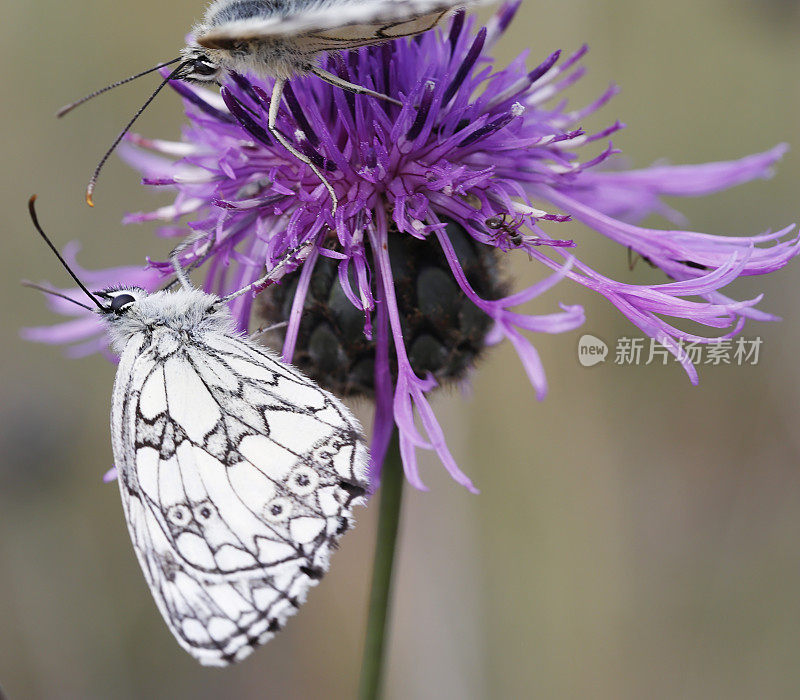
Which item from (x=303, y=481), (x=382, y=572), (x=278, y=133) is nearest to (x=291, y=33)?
(x=278, y=133)

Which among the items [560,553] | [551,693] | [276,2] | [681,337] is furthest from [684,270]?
[551,693]

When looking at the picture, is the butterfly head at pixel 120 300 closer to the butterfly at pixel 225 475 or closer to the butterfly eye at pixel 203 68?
the butterfly at pixel 225 475

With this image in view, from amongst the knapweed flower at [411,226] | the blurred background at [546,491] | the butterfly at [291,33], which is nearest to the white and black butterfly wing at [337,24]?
the butterfly at [291,33]

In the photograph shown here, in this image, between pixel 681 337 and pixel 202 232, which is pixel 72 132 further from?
pixel 681 337

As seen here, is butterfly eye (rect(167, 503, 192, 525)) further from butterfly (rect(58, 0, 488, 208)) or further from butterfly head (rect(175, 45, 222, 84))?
butterfly head (rect(175, 45, 222, 84))

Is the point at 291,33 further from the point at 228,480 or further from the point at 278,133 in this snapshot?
the point at 228,480

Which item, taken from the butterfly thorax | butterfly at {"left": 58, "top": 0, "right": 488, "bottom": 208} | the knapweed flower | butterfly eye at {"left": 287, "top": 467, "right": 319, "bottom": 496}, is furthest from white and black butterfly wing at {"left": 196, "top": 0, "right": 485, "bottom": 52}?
butterfly eye at {"left": 287, "top": 467, "right": 319, "bottom": 496}

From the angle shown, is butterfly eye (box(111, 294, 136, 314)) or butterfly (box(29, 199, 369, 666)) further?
butterfly eye (box(111, 294, 136, 314))

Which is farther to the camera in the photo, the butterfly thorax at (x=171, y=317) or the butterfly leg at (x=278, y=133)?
the butterfly thorax at (x=171, y=317)
